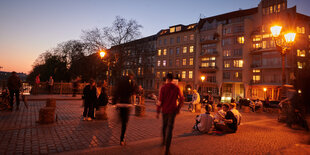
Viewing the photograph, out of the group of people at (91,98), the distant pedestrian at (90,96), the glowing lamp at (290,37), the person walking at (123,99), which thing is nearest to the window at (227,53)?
the glowing lamp at (290,37)

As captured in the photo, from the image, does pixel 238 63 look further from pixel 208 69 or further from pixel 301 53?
pixel 301 53

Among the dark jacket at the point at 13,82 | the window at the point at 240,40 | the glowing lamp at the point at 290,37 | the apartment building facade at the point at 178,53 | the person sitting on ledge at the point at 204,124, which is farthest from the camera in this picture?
the apartment building facade at the point at 178,53

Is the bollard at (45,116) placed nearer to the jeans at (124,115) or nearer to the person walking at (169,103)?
the jeans at (124,115)

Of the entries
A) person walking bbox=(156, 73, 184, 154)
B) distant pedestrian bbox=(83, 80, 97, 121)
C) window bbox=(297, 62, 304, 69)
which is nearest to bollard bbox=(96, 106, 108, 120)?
distant pedestrian bbox=(83, 80, 97, 121)

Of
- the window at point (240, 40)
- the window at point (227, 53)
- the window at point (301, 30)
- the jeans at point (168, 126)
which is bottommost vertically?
the jeans at point (168, 126)

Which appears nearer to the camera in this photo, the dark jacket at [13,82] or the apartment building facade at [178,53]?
the dark jacket at [13,82]

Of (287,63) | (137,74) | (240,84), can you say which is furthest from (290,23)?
(137,74)

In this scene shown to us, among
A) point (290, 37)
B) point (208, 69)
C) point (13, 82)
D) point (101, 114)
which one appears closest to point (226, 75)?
point (208, 69)

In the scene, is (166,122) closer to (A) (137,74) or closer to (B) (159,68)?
(B) (159,68)

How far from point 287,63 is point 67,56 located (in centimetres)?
A: 5445

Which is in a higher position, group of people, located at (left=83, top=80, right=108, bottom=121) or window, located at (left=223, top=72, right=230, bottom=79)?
window, located at (left=223, top=72, right=230, bottom=79)

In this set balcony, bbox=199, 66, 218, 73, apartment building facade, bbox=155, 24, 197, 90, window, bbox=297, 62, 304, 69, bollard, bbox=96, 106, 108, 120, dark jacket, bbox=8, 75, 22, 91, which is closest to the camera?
bollard, bbox=96, 106, 108, 120

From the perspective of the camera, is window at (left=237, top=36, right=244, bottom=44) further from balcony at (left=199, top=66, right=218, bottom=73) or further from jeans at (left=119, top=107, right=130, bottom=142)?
jeans at (left=119, top=107, right=130, bottom=142)

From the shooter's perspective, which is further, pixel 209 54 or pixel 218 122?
pixel 209 54
